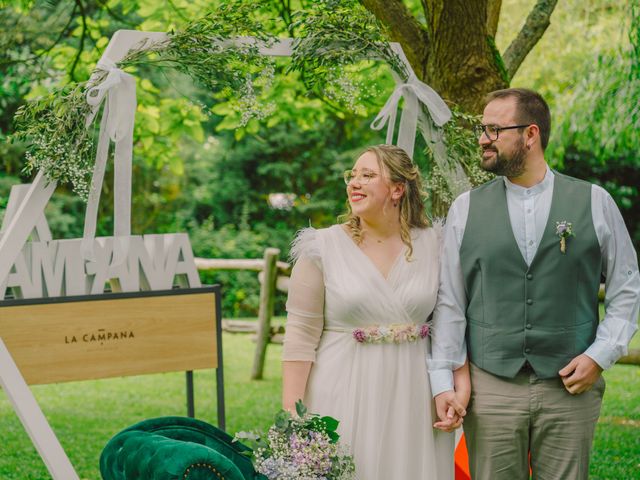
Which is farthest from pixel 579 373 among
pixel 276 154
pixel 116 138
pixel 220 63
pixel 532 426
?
pixel 276 154

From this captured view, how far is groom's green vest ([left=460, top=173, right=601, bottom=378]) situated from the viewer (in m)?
2.72

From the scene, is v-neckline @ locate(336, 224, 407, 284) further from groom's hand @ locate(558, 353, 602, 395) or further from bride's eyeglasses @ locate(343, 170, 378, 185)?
groom's hand @ locate(558, 353, 602, 395)

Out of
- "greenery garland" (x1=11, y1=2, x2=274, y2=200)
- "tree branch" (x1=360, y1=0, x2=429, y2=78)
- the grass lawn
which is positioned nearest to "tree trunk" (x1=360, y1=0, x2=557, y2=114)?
"tree branch" (x1=360, y1=0, x2=429, y2=78)

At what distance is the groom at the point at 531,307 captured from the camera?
8.95ft

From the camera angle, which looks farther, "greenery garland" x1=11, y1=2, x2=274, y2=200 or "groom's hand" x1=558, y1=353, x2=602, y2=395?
"greenery garland" x1=11, y1=2, x2=274, y2=200

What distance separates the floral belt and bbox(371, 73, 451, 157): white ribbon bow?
108cm

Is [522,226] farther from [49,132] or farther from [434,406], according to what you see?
[49,132]

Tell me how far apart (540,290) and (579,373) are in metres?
0.28

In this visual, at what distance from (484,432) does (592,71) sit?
7420 mm

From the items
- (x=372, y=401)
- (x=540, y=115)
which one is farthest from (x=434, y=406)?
(x=540, y=115)

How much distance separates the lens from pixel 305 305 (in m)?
2.96

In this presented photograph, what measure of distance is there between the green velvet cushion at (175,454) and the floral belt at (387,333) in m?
0.56

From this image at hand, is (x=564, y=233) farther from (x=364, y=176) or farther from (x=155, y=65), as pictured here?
(x=155, y=65)

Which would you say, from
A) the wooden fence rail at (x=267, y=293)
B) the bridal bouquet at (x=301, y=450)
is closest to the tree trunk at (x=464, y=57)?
the bridal bouquet at (x=301, y=450)
